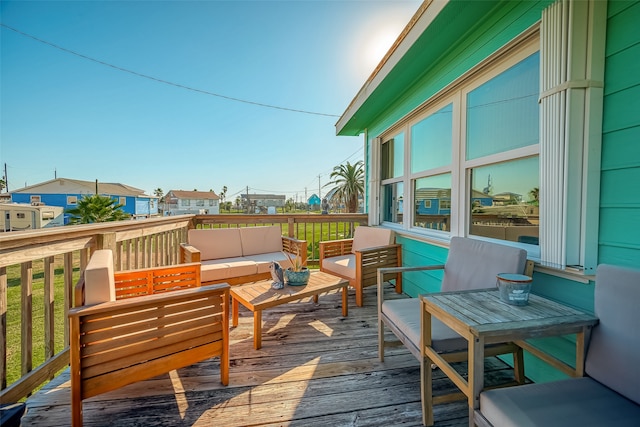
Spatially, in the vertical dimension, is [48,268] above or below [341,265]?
above

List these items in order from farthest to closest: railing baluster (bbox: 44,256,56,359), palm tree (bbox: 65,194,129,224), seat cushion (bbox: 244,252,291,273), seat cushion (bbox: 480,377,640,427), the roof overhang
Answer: palm tree (bbox: 65,194,129,224) → seat cushion (bbox: 244,252,291,273) → the roof overhang → railing baluster (bbox: 44,256,56,359) → seat cushion (bbox: 480,377,640,427)

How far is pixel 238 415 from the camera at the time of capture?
1453 mm

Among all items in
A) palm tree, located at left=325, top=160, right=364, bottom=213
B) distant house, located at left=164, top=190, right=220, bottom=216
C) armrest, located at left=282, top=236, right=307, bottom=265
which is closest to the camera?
armrest, located at left=282, top=236, right=307, bottom=265

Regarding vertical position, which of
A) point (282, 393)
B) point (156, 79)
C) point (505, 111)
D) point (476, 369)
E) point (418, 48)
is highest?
point (156, 79)

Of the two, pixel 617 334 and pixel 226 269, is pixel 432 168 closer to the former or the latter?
pixel 617 334

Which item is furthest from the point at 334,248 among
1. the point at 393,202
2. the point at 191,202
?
the point at 191,202

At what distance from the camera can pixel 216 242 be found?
354 centimetres

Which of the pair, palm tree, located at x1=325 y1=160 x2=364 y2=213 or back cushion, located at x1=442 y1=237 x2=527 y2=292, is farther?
palm tree, located at x1=325 y1=160 x2=364 y2=213

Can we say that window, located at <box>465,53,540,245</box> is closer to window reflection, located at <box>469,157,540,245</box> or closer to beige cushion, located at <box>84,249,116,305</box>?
window reflection, located at <box>469,157,540,245</box>

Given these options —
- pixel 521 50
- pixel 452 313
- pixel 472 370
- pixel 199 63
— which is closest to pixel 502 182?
pixel 521 50

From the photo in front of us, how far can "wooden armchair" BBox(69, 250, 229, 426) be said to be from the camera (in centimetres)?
129

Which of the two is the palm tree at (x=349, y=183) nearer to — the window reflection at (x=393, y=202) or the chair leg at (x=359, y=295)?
the window reflection at (x=393, y=202)

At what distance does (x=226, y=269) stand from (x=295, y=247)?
3.53ft

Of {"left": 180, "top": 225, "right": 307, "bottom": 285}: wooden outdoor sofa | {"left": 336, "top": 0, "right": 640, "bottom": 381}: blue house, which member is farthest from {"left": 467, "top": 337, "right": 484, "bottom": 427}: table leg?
{"left": 180, "top": 225, "right": 307, "bottom": 285}: wooden outdoor sofa
